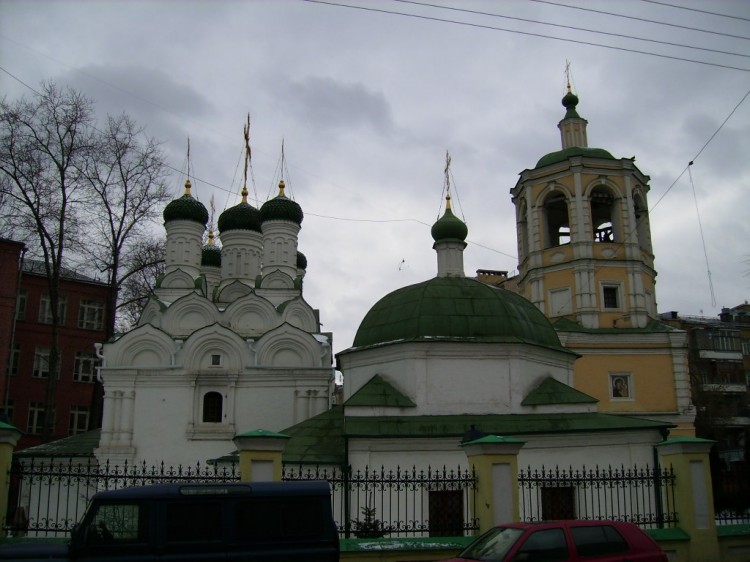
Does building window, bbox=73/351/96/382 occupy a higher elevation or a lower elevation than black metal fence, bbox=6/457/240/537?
higher

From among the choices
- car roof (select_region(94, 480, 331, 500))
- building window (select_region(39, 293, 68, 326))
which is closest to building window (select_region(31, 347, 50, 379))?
building window (select_region(39, 293, 68, 326))

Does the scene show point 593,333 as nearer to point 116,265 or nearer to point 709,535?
point 709,535

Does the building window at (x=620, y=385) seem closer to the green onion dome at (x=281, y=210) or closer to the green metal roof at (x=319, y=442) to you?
the green metal roof at (x=319, y=442)

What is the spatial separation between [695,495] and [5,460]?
979cm

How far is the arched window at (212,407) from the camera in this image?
20969 mm

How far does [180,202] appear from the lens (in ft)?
85.9

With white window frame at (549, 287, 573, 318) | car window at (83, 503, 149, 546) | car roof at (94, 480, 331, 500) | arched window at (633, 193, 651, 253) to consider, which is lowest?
car window at (83, 503, 149, 546)

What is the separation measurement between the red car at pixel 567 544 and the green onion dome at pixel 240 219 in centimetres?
2230

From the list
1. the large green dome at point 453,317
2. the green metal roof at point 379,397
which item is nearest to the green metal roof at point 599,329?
the large green dome at point 453,317

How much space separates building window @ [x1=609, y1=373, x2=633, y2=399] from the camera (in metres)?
22.8

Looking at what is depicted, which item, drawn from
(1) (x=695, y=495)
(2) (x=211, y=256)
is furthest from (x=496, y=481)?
(2) (x=211, y=256)

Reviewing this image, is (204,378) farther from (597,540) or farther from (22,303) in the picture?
(597,540)

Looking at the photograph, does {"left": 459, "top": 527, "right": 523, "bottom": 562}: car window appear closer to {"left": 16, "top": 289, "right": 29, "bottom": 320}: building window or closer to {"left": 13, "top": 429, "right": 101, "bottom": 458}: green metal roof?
{"left": 13, "top": 429, "right": 101, "bottom": 458}: green metal roof

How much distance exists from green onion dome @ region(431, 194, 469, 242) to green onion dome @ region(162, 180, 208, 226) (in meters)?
10.1
